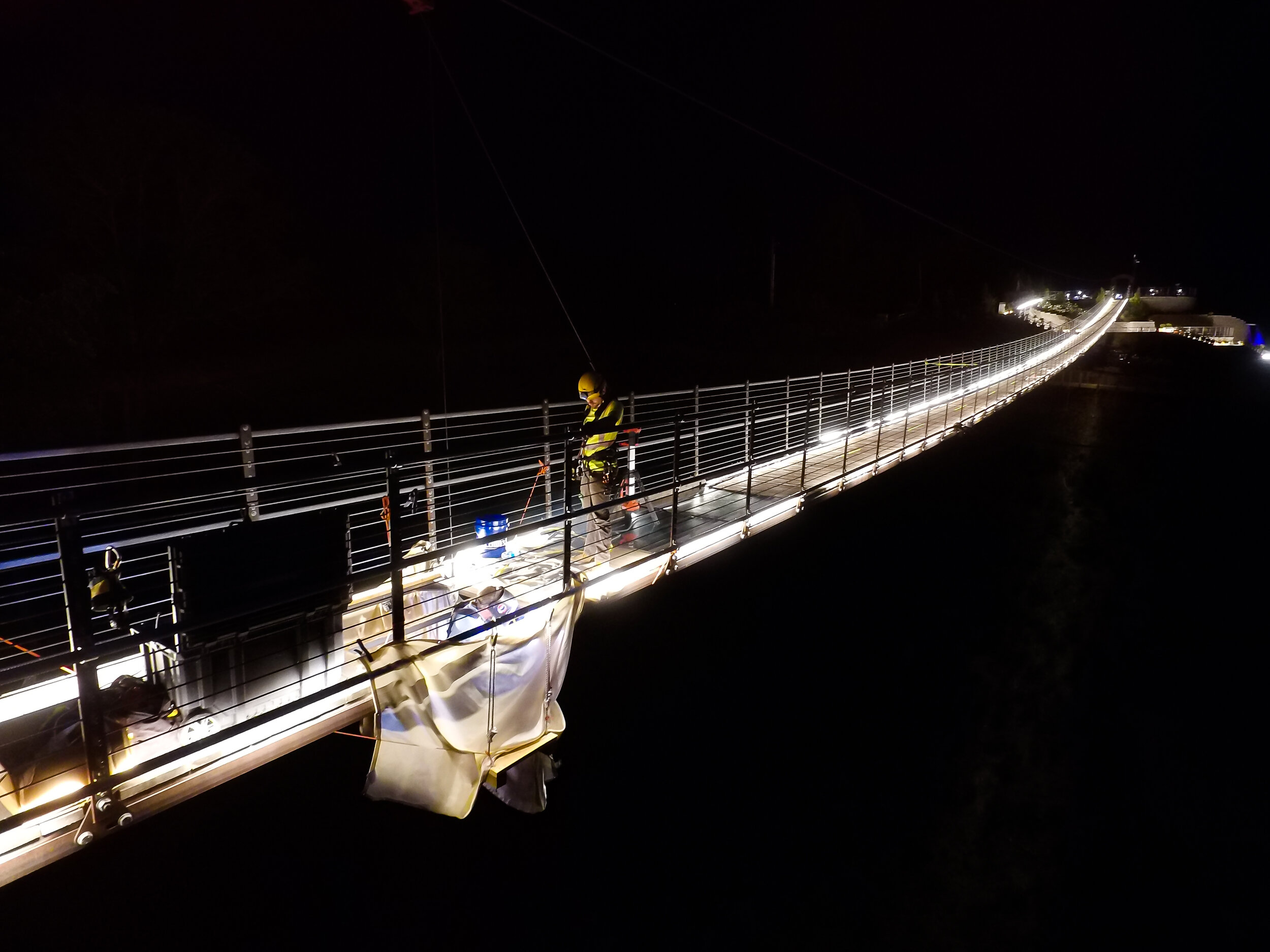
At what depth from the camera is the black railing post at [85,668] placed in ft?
7.20

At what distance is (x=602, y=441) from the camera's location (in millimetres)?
5125

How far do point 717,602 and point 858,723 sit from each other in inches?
60.9

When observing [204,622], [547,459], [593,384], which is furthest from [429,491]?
[204,622]

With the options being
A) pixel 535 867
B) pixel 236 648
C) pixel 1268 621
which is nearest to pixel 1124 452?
pixel 1268 621

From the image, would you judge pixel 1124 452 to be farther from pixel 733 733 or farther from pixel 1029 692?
pixel 733 733

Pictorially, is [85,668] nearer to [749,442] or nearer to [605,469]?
[605,469]

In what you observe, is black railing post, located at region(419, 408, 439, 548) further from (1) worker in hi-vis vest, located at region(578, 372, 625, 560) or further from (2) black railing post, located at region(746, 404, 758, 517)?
(2) black railing post, located at region(746, 404, 758, 517)

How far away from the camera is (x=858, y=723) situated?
4910 millimetres

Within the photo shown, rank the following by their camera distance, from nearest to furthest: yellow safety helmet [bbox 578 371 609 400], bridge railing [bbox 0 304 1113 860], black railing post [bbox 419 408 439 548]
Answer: bridge railing [bbox 0 304 1113 860]
black railing post [bbox 419 408 439 548]
yellow safety helmet [bbox 578 371 609 400]

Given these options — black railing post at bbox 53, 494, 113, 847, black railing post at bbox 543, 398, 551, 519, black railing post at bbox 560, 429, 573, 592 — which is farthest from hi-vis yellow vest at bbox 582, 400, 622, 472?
black railing post at bbox 53, 494, 113, 847

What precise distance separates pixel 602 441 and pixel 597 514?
0.61 metres

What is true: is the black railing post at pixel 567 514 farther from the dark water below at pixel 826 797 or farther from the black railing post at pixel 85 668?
the black railing post at pixel 85 668

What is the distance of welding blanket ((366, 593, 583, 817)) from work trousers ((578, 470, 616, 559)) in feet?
4.87

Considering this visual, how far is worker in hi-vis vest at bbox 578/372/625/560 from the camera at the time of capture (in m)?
4.94
